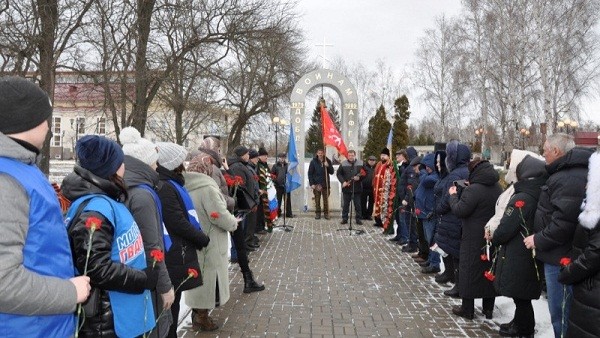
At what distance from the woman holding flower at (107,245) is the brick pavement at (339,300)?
285cm

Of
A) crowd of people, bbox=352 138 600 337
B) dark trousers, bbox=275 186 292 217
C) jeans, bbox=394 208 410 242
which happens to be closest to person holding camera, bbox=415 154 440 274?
crowd of people, bbox=352 138 600 337

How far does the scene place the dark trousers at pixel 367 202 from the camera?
1561 cm

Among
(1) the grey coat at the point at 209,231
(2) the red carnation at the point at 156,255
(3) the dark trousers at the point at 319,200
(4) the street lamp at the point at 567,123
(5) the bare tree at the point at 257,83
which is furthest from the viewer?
(4) the street lamp at the point at 567,123

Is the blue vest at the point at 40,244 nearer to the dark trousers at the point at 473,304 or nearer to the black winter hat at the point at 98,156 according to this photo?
the black winter hat at the point at 98,156

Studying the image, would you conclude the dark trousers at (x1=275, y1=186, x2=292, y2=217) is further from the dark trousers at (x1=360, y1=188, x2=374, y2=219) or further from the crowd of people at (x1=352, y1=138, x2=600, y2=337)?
the crowd of people at (x1=352, y1=138, x2=600, y2=337)

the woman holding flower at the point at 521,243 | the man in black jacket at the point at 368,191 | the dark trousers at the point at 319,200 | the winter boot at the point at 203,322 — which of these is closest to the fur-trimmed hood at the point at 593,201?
the woman holding flower at the point at 521,243

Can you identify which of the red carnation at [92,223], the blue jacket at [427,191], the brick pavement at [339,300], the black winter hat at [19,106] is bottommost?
the brick pavement at [339,300]

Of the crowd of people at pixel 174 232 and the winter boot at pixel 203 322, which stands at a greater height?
the crowd of people at pixel 174 232

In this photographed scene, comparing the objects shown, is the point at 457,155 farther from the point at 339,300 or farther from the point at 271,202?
the point at 271,202

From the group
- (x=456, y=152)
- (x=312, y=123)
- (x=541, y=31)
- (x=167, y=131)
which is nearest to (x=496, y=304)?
(x=456, y=152)

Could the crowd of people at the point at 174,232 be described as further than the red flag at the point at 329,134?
No

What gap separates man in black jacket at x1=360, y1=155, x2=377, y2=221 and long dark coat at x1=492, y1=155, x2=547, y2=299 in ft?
33.7

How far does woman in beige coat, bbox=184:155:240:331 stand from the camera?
5.49 meters

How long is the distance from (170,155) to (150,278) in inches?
71.5
